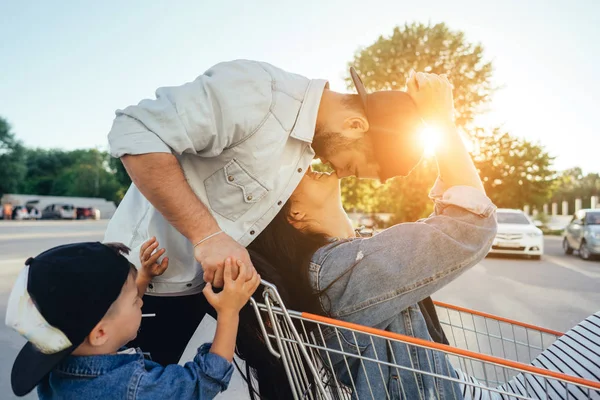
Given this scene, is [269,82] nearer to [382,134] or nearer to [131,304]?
[382,134]

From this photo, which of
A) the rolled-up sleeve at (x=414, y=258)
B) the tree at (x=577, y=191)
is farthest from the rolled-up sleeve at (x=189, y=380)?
the tree at (x=577, y=191)

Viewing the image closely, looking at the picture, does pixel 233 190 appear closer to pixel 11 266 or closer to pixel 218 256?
pixel 218 256

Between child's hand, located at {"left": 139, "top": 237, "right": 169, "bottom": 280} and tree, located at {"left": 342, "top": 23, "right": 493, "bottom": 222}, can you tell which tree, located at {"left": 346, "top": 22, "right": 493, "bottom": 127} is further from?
child's hand, located at {"left": 139, "top": 237, "right": 169, "bottom": 280}

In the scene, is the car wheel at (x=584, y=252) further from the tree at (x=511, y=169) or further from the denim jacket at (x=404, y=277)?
the denim jacket at (x=404, y=277)

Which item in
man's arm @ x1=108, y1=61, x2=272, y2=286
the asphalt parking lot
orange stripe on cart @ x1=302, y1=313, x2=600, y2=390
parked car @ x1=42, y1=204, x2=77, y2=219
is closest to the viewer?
orange stripe on cart @ x1=302, y1=313, x2=600, y2=390

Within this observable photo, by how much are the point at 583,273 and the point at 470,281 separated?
142 inches

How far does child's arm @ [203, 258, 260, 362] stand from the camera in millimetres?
1527

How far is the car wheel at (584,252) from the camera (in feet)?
44.9

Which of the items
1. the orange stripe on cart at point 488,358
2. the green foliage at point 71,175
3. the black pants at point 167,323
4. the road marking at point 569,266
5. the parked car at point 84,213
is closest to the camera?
the orange stripe on cart at point 488,358

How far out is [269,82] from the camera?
5.91 feet

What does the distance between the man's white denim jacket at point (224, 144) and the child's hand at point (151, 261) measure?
0.16 ft

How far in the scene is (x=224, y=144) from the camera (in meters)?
1.74

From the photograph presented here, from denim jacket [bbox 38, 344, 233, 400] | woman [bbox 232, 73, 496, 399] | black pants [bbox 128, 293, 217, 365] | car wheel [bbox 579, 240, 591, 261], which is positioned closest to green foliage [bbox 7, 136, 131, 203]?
car wheel [bbox 579, 240, 591, 261]

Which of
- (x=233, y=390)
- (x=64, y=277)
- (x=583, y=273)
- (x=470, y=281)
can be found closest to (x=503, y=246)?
(x=583, y=273)
